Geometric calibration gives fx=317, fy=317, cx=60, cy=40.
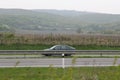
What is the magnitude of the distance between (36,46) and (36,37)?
4.67 metres

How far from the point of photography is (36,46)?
4050 cm

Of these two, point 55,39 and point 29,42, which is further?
point 55,39

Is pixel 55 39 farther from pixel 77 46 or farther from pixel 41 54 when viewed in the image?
pixel 41 54

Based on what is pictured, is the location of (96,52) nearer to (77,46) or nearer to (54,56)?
(54,56)

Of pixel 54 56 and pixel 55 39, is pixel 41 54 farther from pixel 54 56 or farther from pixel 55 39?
pixel 55 39

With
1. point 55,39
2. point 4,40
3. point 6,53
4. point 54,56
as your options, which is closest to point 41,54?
point 54,56

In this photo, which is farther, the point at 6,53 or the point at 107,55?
the point at 107,55

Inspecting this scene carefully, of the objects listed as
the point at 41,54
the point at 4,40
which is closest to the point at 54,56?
the point at 41,54

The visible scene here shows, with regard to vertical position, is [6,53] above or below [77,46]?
above

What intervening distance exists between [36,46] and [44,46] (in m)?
1.04

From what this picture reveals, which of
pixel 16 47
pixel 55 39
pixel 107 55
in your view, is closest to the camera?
pixel 107 55

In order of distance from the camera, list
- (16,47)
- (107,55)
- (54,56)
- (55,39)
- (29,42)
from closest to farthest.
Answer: (54,56), (107,55), (16,47), (29,42), (55,39)

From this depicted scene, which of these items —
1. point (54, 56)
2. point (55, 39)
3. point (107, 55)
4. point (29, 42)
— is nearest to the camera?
point (54, 56)

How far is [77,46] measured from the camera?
41312 mm
